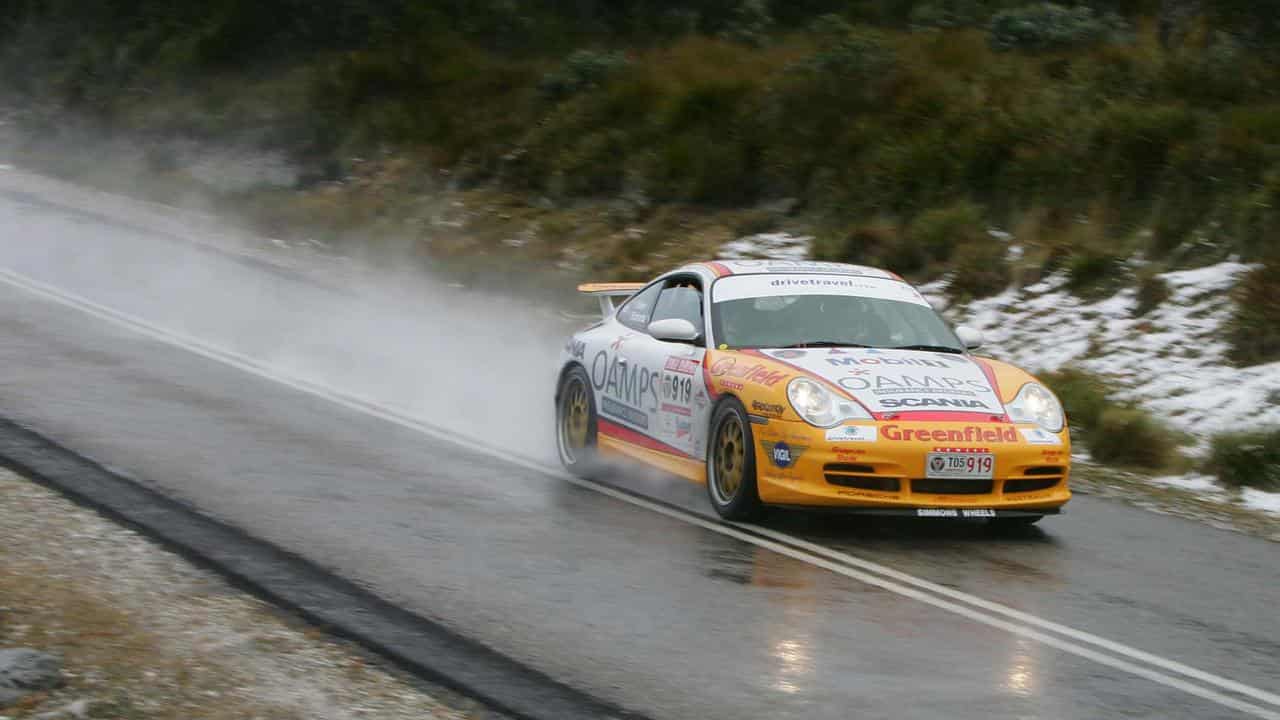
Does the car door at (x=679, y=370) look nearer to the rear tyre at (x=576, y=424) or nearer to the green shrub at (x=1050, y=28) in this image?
the rear tyre at (x=576, y=424)

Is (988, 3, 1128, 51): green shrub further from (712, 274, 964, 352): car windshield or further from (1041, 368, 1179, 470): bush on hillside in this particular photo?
(712, 274, 964, 352): car windshield

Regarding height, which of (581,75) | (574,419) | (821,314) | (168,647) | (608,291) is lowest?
(168,647)

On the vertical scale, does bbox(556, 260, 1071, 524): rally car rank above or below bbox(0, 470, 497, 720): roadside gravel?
above

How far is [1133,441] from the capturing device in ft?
41.2

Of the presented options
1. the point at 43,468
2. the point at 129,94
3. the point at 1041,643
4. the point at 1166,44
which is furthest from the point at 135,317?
the point at 129,94

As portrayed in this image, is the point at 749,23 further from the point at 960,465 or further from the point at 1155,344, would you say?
the point at 960,465

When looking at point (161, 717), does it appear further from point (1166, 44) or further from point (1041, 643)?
point (1166, 44)

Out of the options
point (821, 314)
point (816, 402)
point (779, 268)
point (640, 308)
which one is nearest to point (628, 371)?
point (640, 308)

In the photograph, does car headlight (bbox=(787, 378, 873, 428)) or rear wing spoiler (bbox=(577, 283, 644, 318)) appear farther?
rear wing spoiler (bbox=(577, 283, 644, 318))

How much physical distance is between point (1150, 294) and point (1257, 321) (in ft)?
5.24

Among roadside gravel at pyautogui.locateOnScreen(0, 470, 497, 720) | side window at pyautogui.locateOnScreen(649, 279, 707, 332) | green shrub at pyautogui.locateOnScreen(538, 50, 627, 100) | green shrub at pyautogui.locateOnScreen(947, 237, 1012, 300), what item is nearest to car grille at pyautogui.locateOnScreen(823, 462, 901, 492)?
side window at pyautogui.locateOnScreen(649, 279, 707, 332)

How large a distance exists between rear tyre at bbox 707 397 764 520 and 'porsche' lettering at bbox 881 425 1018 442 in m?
0.74

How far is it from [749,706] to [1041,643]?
159cm

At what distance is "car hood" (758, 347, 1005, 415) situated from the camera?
8727 millimetres
